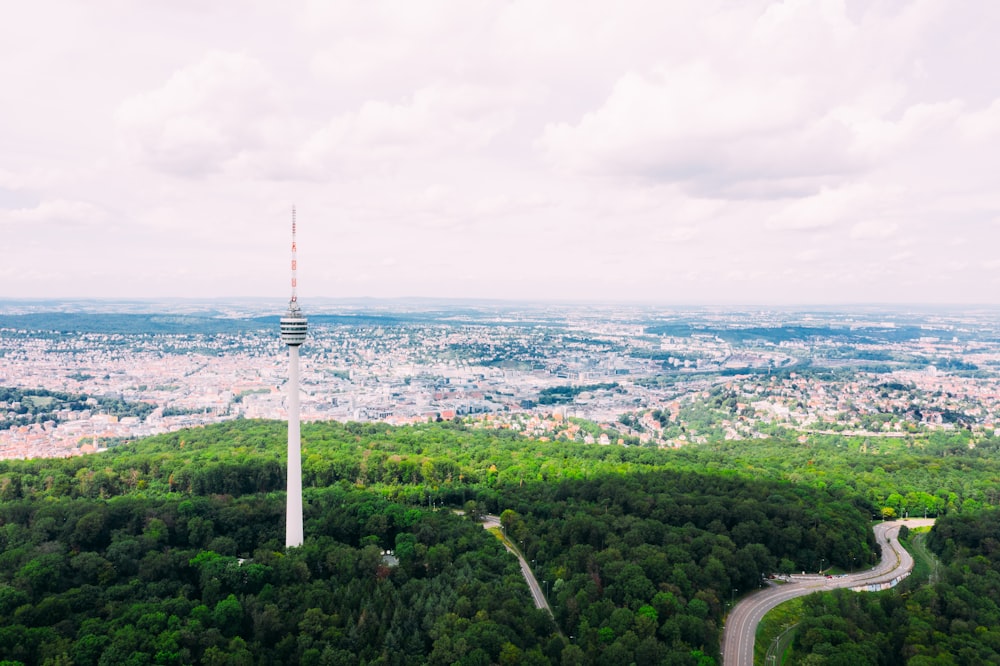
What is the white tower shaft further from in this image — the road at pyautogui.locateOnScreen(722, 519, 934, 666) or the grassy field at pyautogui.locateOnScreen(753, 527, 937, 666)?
the grassy field at pyautogui.locateOnScreen(753, 527, 937, 666)

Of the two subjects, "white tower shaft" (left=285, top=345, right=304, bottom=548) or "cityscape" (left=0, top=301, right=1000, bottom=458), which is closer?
"white tower shaft" (left=285, top=345, right=304, bottom=548)

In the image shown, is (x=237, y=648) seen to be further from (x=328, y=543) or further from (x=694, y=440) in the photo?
(x=694, y=440)

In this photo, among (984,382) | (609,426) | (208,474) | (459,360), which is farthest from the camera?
(459,360)

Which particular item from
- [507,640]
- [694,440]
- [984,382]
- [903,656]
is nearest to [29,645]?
[507,640]

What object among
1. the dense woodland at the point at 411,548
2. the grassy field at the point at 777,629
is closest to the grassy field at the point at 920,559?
the dense woodland at the point at 411,548

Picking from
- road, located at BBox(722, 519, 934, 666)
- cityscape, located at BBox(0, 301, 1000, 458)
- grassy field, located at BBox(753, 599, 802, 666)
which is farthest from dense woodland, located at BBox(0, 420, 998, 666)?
cityscape, located at BBox(0, 301, 1000, 458)

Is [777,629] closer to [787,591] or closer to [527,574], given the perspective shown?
[787,591]
